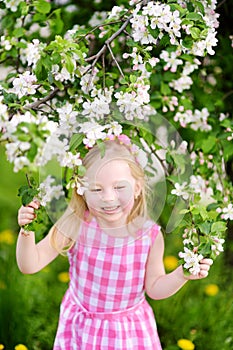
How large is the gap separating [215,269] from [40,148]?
174 centimetres

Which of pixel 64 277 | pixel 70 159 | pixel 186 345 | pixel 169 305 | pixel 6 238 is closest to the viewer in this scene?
pixel 70 159

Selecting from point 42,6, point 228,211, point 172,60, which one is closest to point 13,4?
point 42,6

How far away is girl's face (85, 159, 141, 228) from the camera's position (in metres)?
1.63

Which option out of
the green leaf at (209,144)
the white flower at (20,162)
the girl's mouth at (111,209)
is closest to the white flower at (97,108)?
the girl's mouth at (111,209)

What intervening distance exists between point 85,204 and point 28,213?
19cm

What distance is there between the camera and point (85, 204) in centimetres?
179

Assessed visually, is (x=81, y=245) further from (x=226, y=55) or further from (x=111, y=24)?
(x=226, y=55)

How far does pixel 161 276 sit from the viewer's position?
190cm

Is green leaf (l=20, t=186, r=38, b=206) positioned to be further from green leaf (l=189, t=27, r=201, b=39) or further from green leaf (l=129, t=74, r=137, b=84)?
green leaf (l=189, t=27, r=201, b=39)

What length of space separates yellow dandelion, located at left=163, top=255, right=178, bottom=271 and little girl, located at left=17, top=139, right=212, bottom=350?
0.85m

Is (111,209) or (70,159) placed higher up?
(70,159)

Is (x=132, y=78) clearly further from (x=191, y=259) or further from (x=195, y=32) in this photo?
(x=191, y=259)

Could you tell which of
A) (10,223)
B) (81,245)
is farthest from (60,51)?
(10,223)

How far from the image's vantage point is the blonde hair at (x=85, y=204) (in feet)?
5.39
